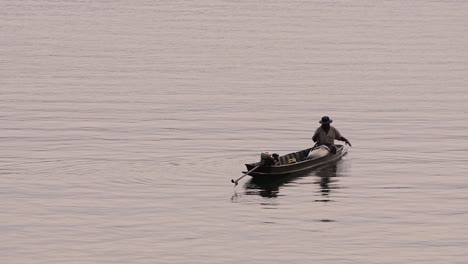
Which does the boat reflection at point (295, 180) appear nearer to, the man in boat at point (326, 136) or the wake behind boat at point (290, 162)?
the wake behind boat at point (290, 162)

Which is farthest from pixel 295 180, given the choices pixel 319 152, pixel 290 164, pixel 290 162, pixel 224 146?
pixel 224 146

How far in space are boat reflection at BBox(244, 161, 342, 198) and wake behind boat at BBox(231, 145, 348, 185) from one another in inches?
7.6

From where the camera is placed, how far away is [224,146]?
192 feet

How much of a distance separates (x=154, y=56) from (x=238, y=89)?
2461 centimetres

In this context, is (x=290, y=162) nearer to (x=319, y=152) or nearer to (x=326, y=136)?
(x=319, y=152)

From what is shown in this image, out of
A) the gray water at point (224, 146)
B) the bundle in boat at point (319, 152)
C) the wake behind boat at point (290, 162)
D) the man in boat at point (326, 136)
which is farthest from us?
the man in boat at point (326, 136)

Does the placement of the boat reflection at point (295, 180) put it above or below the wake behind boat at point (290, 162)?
below

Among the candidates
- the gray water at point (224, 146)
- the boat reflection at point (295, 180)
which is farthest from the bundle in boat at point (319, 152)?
the gray water at point (224, 146)

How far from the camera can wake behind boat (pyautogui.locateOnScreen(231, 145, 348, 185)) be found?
1917 inches

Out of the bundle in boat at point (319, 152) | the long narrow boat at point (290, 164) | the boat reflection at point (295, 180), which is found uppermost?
the bundle in boat at point (319, 152)

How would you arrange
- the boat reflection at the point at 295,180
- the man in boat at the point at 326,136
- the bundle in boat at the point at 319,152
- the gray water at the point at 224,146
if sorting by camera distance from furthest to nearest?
the man in boat at the point at 326,136 < the bundle in boat at the point at 319,152 < the boat reflection at the point at 295,180 < the gray water at the point at 224,146

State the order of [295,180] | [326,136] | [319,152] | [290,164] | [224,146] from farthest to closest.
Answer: [224,146], [326,136], [319,152], [295,180], [290,164]

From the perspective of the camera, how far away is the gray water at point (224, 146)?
38.7m

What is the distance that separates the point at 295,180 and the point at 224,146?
8803 millimetres
